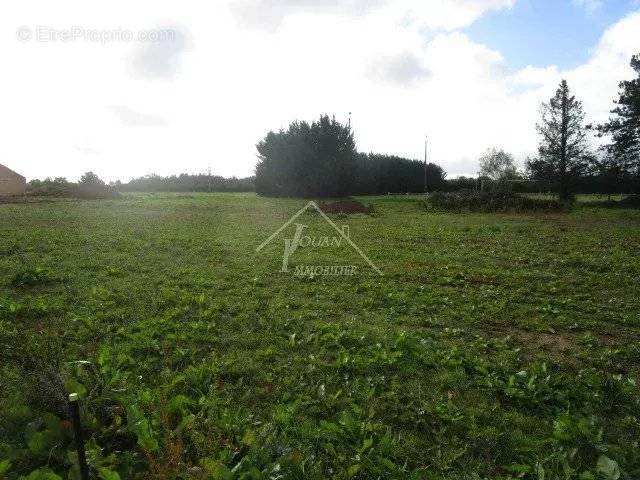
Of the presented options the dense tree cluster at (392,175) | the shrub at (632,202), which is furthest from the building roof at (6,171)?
the shrub at (632,202)

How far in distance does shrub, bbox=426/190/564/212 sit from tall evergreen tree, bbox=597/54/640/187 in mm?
12224

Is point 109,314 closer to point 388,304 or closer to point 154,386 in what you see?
point 154,386

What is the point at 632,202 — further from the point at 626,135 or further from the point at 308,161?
the point at 308,161

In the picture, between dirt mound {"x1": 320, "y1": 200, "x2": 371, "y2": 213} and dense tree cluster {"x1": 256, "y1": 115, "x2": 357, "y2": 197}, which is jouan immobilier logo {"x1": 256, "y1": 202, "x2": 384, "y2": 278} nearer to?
dirt mound {"x1": 320, "y1": 200, "x2": 371, "y2": 213}

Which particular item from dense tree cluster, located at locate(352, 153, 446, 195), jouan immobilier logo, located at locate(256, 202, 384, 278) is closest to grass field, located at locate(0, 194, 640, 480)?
jouan immobilier logo, located at locate(256, 202, 384, 278)

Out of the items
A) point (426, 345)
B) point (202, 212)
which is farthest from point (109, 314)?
point (202, 212)

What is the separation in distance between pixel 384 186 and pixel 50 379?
4202 centimetres

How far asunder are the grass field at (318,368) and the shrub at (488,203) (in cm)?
1504

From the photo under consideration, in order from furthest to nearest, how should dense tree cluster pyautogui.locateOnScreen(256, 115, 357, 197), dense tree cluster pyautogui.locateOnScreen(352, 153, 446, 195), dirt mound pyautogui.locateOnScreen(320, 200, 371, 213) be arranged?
dense tree cluster pyautogui.locateOnScreen(352, 153, 446, 195) → dense tree cluster pyautogui.locateOnScreen(256, 115, 357, 197) → dirt mound pyautogui.locateOnScreen(320, 200, 371, 213)

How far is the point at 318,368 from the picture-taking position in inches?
182

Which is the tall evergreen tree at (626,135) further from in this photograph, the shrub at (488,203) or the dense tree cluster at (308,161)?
the dense tree cluster at (308,161)

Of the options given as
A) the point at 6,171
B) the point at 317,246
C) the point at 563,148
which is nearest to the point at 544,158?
the point at 563,148

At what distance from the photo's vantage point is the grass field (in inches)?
126

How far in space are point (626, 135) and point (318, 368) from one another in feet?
121
